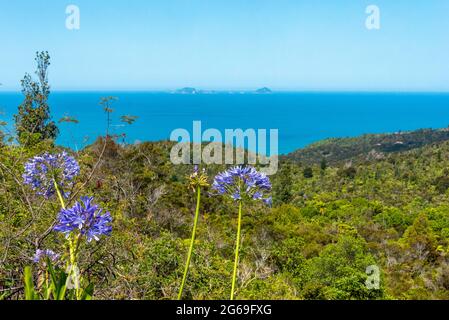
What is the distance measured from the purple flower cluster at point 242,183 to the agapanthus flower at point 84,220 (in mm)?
466

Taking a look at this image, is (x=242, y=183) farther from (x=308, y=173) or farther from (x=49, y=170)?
(x=308, y=173)

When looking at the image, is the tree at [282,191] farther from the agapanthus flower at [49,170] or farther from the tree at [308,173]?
the agapanthus flower at [49,170]

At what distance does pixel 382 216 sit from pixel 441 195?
6.85m

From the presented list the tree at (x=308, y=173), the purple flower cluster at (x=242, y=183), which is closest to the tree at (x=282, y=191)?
the tree at (x=308, y=173)

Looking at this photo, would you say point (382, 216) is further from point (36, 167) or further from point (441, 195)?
point (36, 167)

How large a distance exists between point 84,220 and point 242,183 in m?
0.60

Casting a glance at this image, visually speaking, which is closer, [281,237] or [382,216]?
[281,237]

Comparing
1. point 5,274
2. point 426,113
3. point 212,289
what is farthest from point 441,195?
point 426,113

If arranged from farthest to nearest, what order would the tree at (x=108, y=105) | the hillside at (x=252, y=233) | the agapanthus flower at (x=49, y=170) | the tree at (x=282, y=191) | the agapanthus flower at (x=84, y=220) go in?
the tree at (x=282, y=191) → the hillside at (x=252, y=233) → the tree at (x=108, y=105) → the agapanthus flower at (x=49, y=170) → the agapanthus flower at (x=84, y=220)

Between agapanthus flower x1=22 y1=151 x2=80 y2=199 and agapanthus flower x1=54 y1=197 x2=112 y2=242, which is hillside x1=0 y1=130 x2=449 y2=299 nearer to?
agapanthus flower x1=22 y1=151 x2=80 y2=199

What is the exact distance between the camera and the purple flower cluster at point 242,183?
1736 millimetres

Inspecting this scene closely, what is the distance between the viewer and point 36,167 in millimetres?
2049

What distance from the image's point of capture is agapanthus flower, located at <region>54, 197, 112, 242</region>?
150 centimetres

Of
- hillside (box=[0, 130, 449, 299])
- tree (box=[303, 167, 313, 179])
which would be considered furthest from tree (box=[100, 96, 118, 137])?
tree (box=[303, 167, 313, 179])
